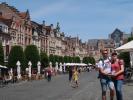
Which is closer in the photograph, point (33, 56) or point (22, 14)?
point (33, 56)

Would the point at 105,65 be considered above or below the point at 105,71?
above

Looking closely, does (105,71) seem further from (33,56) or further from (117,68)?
(33,56)

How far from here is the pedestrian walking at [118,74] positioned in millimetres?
14202

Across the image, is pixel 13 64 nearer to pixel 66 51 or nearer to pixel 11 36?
pixel 11 36

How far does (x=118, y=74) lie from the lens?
14.3 m

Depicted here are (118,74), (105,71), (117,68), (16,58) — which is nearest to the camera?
(118,74)

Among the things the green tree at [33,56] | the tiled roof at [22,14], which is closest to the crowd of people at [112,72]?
the green tree at [33,56]

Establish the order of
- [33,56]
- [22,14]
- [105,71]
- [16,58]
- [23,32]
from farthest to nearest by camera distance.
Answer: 1. [22,14]
2. [23,32]
3. [33,56]
4. [16,58]
5. [105,71]

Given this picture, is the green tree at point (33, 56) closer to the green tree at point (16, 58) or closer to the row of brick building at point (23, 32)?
the row of brick building at point (23, 32)

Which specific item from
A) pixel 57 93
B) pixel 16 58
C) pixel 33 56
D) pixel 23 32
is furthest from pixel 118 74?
pixel 23 32

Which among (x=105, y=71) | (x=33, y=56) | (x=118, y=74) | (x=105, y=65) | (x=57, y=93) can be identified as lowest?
(x=57, y=93)

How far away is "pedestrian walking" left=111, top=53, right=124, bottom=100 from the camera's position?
559 inches

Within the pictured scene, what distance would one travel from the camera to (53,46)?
13438 centimetres

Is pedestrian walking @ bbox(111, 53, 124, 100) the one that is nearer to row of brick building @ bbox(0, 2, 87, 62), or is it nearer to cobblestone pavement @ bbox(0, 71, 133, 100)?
cobblestone pavement @ bbox(0, 71, 133, 100)
